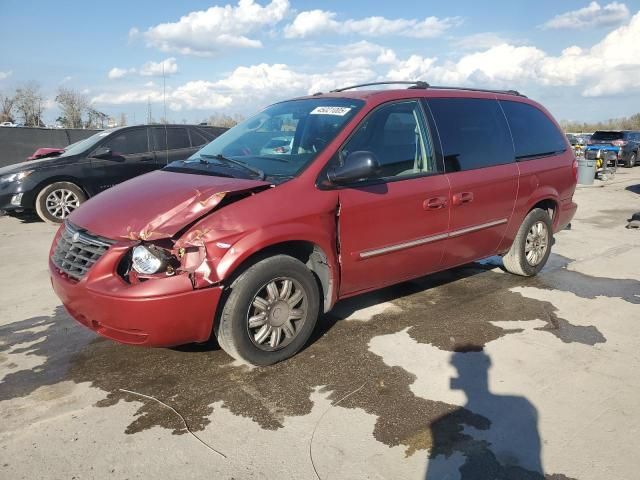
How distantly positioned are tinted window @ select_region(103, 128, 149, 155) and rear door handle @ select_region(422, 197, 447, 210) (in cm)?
664

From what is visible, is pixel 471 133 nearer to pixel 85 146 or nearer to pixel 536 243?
pixel 536 243

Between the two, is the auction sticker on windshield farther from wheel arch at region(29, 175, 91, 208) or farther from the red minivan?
wheel arch at region(29, 175, 91, 208)

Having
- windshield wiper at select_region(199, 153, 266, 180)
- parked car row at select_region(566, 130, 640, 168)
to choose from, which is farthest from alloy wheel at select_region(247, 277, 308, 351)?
parked car row at select_region(566, 130, 640, 168)

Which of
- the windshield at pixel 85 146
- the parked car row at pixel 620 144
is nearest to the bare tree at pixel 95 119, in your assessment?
the windshield at pixel 85 146

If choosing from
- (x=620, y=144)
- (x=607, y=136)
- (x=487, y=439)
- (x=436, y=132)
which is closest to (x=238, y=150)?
(x=436, y=132)

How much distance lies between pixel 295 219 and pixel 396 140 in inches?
47.9

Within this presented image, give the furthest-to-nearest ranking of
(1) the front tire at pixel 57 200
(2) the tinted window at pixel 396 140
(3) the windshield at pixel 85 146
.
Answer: (3) the windshield at pixel 85 146
(1) the front tire at pixel 57 200
(2) the tinted window at pixel 396 140

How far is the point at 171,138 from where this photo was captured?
31.5 feet

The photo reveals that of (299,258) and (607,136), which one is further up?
(607,136)

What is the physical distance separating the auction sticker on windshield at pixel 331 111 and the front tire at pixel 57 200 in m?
6.02

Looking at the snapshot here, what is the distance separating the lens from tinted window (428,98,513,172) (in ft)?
14.4

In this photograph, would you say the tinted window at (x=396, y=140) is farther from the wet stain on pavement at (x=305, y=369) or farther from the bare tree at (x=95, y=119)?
the bare tree at (x=95, y=119)

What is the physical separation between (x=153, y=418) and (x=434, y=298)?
289 cm

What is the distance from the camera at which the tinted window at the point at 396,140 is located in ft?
12.8
